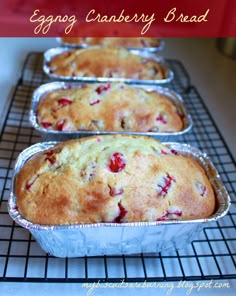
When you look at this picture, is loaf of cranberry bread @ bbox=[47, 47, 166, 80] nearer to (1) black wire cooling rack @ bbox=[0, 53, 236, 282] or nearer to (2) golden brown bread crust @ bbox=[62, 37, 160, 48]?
(2) golden brown bread crust @ bbox=[62, 37, 160, 48]

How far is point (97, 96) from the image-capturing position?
1.44m

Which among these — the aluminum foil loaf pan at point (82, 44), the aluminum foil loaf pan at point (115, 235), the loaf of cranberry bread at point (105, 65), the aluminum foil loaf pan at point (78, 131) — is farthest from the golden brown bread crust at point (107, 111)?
the aluminum foil loaf pan at point (82, 44)

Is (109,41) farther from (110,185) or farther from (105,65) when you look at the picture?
(110,185)

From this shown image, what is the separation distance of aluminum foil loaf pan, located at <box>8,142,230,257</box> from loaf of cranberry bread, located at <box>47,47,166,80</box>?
907 millimetres

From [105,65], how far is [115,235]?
105 cm

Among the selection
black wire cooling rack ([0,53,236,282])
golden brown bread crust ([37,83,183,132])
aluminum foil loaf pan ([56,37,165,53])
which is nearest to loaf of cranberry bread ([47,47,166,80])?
aluminum foil loaf pan ([56,37,165,53])

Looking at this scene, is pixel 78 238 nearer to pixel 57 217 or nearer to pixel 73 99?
pixel 57 217

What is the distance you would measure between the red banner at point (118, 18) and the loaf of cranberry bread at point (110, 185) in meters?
1.26

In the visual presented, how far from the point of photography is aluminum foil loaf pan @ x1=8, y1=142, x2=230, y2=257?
2.90 feet

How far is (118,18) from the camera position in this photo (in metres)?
2.25

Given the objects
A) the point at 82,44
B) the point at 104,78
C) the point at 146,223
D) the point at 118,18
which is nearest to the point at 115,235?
the point at 146,223

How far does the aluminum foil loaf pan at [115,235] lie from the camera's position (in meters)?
0.88

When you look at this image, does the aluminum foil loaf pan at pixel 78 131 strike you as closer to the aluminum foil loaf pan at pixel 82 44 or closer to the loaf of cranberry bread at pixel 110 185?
the loaf of cranberry bread at pixel 110 185

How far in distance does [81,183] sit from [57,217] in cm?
11
